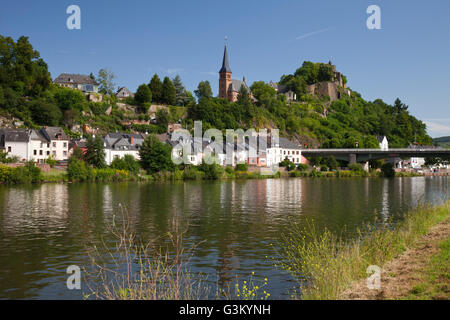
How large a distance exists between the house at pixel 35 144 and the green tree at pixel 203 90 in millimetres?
66030

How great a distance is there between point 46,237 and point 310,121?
127m

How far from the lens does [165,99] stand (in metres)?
114

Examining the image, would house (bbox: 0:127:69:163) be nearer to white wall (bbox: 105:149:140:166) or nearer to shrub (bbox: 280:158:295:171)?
white wall (bbox: 105:149:140:166)

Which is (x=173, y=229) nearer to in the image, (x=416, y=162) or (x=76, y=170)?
(x=76, y=170)

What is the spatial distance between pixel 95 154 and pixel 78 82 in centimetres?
5311

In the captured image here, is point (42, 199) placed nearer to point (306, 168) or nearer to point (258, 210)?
point (258, 210)

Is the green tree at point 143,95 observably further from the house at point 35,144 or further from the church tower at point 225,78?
the church tower at point 225,78

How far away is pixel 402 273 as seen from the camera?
1091cm

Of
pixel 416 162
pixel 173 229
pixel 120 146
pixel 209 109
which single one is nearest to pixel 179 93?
pixel 209 109

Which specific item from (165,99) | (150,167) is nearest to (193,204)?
(150,167)

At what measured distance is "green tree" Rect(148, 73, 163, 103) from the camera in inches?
4471

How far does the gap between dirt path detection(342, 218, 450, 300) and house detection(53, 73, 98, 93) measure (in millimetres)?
109248

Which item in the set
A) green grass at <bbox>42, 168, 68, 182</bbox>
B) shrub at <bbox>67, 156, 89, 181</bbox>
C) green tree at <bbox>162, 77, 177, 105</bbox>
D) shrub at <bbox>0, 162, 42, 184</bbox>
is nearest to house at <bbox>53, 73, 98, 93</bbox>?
green tree at <bbox>162, 77, 177, 105</bbox>

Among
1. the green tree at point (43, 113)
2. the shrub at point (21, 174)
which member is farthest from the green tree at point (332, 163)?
the shrub at point (21, 174)
